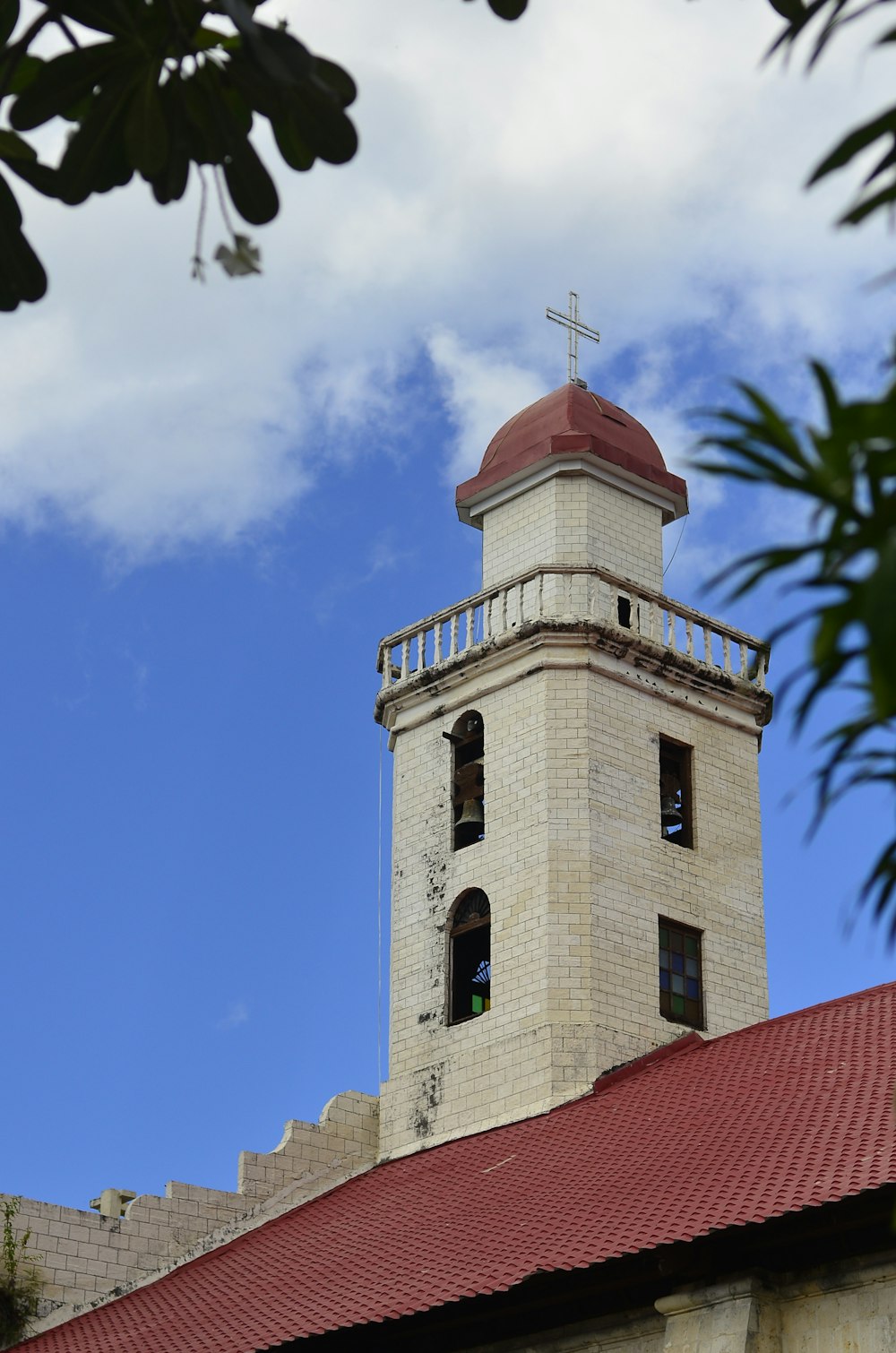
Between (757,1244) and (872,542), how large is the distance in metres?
12.3

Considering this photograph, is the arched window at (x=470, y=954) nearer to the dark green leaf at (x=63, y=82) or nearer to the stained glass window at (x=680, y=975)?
the stained glass window at (x=680, y=975)

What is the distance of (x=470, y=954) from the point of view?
24422 mm

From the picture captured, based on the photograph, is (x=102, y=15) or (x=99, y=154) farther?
(x=99, y=154)

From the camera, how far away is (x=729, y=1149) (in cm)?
1634

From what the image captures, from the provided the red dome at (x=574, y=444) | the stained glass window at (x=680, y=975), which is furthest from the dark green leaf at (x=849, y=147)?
the red dome at (x=574, y=444)

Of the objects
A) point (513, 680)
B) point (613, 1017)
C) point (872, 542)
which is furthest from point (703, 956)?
point (872, 542)

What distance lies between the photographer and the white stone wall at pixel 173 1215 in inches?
838

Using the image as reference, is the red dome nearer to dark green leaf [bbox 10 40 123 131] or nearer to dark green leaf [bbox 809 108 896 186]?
dark green leaf [bbox 10 40 123 131]

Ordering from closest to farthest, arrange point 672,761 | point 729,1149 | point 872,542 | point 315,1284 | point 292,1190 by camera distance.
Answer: point 872,542 → point 729,1149 → point 315,1284 → point 292,1190 → point 672,761

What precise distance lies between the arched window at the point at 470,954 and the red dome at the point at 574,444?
5478 millimetres

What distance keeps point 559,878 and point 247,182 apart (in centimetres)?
1869

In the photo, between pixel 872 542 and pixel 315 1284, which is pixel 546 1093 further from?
pixel 872 542

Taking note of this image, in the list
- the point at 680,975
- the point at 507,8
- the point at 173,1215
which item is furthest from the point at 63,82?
the point at 680,975

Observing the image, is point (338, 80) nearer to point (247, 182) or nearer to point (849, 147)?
point (247, 182)
